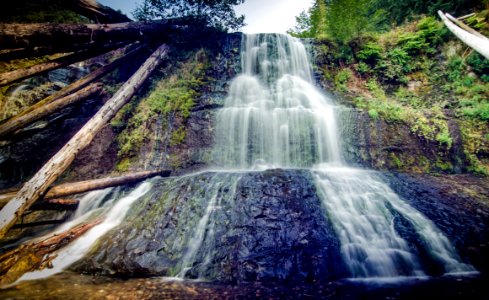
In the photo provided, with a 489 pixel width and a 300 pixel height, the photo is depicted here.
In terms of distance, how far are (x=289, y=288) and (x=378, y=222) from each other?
220cm

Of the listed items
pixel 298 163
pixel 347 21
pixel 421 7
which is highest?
pixel 421 7

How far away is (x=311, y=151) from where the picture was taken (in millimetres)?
7047

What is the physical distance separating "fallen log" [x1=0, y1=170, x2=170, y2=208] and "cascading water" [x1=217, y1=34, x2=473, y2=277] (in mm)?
2420

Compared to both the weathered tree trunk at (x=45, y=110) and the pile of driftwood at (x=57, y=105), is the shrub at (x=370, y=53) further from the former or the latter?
the weathered tree trunk at (x=45, y=110)

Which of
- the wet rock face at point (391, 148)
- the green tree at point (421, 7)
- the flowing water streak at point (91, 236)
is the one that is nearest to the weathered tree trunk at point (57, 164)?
the flowing water streak at point (91, 236)

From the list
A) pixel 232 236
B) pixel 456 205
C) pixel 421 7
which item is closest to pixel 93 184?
pixel 232 236

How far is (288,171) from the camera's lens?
5.20 meters

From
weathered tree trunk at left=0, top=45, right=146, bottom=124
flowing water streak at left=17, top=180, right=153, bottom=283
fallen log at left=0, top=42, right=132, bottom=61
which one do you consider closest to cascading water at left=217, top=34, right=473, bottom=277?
flowing water streak at left=17, top=180, right=153, bottom=283

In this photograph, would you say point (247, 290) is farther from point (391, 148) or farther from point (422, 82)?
point (422, 82)

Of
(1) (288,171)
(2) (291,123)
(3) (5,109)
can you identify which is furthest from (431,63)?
(3) (5,109)

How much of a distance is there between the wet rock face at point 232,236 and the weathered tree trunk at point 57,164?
1.79m

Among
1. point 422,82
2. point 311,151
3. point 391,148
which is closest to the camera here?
point 391,148

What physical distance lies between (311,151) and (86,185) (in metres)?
6.31

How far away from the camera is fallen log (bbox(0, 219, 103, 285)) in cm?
329
